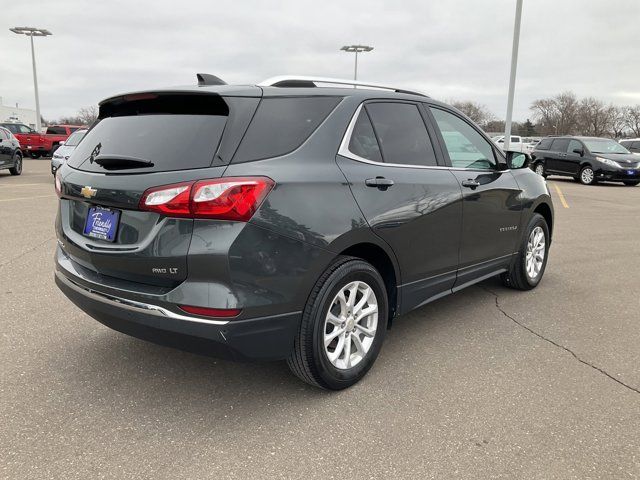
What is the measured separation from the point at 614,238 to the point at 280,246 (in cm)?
747

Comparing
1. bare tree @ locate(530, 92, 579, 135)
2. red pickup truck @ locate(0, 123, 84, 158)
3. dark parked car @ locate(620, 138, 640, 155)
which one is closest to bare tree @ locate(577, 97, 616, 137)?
bare tree @ locate(530, 92, 579, 135)

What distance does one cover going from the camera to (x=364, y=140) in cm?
323

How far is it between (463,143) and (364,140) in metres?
1.36

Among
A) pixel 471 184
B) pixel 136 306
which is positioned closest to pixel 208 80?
pixel 136 306

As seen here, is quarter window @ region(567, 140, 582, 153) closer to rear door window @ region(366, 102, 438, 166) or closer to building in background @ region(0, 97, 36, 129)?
rear door window @ region(366, 102, 438, 166)

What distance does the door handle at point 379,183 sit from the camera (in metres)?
3.11

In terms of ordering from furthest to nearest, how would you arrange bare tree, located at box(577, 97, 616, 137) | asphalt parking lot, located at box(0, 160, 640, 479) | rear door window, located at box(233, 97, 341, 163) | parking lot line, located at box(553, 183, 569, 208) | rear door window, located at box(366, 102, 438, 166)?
bare tree, located at box(577, 97, 616, 137) < parking lot line, located at box(553, 183, 569, 208) < rear door window, located at box(366, 102, 438, 166) < rear door window, located at box(233, 97, 341, 163) < asphalt parking lot, located at box(0, 160, 640, 479)

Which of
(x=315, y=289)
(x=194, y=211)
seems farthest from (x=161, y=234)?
(x=315, y=289)

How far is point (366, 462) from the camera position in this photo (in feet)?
8.02

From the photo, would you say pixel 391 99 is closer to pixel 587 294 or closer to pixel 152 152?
pixel 152 152

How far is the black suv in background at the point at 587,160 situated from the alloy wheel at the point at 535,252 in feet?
49.8

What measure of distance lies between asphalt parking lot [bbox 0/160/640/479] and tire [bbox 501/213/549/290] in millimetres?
431

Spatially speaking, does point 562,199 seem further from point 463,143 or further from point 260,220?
point 260,220

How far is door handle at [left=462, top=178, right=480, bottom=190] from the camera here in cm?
394
